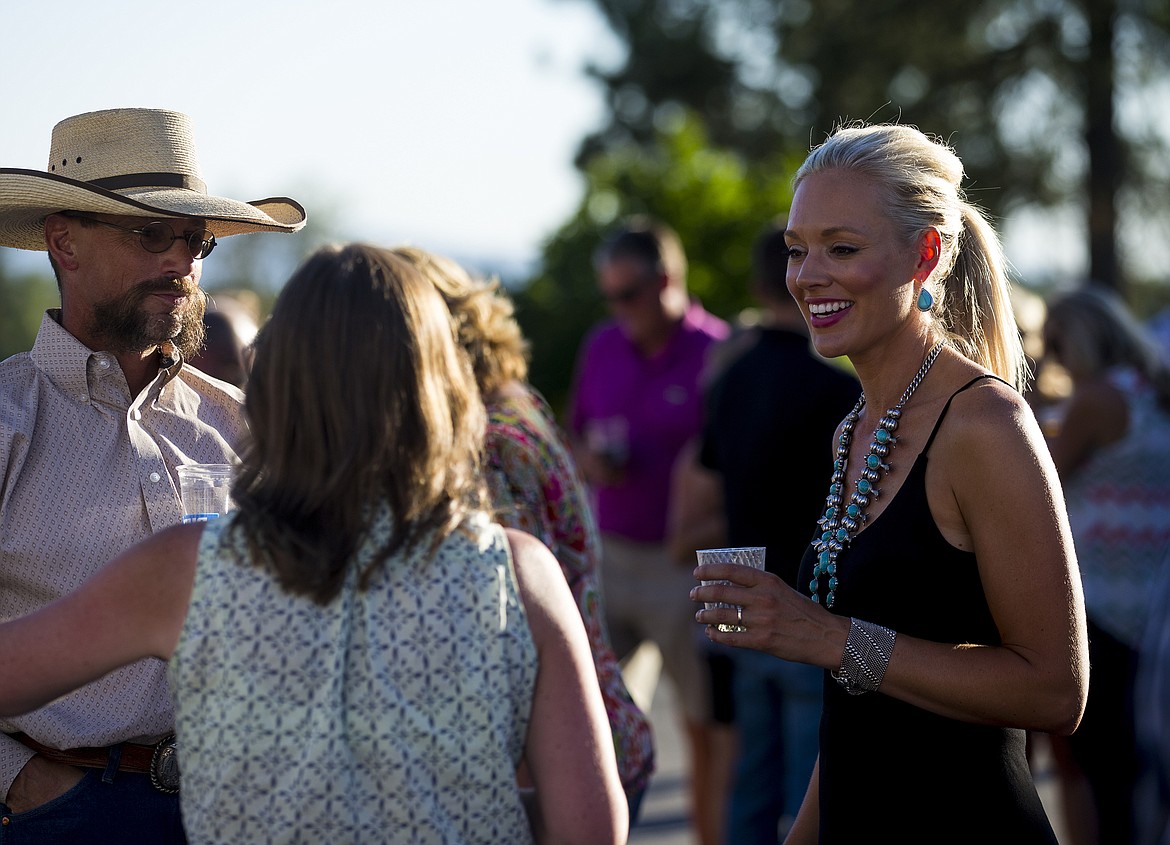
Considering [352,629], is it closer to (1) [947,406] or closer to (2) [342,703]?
(2) [342,703]

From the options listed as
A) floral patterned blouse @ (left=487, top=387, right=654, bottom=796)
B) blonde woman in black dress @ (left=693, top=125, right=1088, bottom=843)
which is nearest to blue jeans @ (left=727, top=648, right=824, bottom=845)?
floral patterned blouse @ (left=487, top=387, right=654, bottom=796)

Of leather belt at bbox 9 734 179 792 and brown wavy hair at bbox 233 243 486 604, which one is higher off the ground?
brown wavy hair at bbox 233 243 486 604

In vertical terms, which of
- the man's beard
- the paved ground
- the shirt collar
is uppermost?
the man's beard

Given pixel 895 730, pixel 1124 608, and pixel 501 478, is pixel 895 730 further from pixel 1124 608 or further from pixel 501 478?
pixel 1124 608

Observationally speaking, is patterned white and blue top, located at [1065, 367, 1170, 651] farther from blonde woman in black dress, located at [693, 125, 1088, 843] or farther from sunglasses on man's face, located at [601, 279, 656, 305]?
blonde woman in black dress, located at [693, 125, 1088, 843]

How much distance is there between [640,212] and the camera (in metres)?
12.2

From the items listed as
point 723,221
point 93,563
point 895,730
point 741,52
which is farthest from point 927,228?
point 741,52

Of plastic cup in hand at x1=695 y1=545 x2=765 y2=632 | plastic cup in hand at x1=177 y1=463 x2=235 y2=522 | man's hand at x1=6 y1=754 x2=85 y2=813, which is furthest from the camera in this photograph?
man's hand at x1=6 y1=754 x2=85 y2=813

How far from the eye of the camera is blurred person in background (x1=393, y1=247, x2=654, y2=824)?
3.38 metres

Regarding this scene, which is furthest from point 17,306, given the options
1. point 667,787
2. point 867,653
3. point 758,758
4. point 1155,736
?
point 1155,736

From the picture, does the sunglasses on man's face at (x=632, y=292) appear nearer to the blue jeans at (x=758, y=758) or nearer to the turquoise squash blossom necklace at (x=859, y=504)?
the blue jeans at (x=758, y=758)

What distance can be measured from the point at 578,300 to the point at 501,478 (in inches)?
349

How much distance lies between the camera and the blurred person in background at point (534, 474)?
133 inches

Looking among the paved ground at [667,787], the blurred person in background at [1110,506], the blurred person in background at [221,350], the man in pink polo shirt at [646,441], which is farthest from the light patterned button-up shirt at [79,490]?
the blurred person in background at [1110,506]
